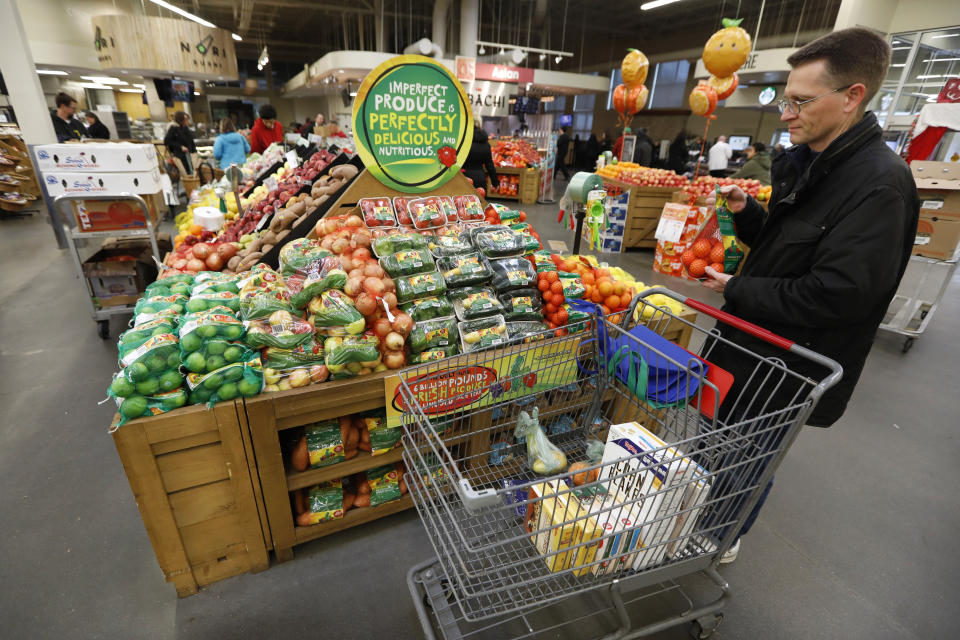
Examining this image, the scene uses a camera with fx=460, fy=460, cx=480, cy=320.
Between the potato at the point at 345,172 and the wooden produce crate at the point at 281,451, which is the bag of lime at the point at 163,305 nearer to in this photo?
the wooden produce crate at the point at 281,451

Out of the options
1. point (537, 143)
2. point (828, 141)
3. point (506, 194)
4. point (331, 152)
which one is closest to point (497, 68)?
point (537, 143)

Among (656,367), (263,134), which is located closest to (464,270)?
(656,367)

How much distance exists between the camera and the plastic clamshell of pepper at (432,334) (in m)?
1.96

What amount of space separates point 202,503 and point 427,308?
114 cm

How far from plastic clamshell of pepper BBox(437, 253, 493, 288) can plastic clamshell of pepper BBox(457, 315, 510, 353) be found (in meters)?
0.18

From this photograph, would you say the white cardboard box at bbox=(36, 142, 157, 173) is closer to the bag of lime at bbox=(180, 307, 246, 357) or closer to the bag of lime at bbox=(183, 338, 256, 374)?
the bag of lime at bbox=(180, 307, 246, 357)

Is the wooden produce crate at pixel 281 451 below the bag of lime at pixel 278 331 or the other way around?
below

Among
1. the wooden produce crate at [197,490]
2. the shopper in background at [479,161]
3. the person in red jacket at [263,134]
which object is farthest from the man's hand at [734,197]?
the person in red jacket at [263,134]

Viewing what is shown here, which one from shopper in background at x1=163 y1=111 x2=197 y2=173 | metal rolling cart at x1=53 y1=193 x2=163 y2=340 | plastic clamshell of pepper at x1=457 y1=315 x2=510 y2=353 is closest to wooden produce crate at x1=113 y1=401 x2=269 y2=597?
plastic clamshell of pepper at x1=457 y1=315 x2=510 y2=353

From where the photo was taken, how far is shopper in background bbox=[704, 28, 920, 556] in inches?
53.1

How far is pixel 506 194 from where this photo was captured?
11164mm

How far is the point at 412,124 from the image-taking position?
2.45 meters

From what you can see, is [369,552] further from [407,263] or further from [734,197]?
[734,197]

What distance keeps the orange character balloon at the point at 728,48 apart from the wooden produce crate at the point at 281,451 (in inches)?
268
